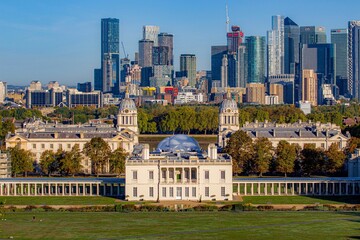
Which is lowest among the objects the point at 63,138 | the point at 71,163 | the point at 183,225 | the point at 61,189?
the point at 183,225

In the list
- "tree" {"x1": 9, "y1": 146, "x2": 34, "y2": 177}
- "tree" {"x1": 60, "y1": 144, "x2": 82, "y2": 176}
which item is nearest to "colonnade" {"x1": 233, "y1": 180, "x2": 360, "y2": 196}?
"tree" {"x1": 60, "y1": 144, "x2": 82, "y2": 176}

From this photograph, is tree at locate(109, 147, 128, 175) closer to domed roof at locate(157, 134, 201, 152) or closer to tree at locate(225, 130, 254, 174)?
domed roof at locate(157, 134, 201, 152)

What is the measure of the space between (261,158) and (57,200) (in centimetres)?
2734

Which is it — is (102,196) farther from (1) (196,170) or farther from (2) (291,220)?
(2) (291,220)

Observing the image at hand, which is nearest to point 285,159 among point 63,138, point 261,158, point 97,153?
point 261,158

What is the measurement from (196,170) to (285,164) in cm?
2004

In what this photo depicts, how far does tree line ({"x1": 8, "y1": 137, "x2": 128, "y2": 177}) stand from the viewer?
104875 mm

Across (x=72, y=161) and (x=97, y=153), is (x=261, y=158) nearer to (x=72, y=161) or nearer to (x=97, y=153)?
(x=97, y=153)

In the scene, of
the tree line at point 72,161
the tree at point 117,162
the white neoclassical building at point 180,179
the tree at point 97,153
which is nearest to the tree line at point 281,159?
the tree at point 117,162

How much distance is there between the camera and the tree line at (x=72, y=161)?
10488cm

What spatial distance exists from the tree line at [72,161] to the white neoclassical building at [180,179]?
17.4 m

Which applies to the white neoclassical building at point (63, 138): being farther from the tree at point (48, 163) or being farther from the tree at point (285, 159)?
the tree at point (285, 159)

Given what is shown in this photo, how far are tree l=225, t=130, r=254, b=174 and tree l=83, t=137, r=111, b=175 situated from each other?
1275 centimetres

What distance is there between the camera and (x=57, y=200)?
8569 cm
